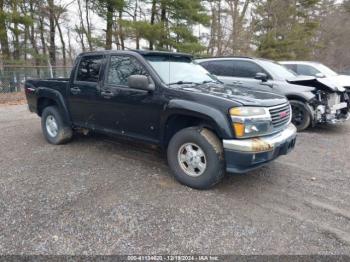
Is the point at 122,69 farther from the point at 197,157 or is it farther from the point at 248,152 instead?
the point at 248,152

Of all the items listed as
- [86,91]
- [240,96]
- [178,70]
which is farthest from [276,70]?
[86,91]

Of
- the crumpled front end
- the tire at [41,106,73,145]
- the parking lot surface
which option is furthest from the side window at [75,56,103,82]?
the crumpled front end

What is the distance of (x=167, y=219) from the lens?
9.64ft

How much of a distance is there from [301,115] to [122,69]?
456 cm

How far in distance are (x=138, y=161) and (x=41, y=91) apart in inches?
102

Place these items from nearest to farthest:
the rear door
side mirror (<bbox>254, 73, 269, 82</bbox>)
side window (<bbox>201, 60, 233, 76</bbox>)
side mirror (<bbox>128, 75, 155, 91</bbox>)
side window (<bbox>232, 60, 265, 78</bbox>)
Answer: side mirror (<bbox>128, 75, 155, 91</bbox>)
the rear door
side mirror (<bbox>254, 73, 269, 82</bbox>)
side window (<bbox>232, 60, 265, 78</bbox>)
side window (<bbox>201, 60, 233, 76</bbox>)

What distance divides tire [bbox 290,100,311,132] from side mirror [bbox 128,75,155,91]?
4260 millimetres

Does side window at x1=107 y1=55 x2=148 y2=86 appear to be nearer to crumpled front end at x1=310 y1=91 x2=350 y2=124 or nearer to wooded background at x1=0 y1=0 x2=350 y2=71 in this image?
crumpled front end at x1=310 y1=91 x2=350 y2=124

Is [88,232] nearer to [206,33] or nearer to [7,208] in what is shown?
[7,208]

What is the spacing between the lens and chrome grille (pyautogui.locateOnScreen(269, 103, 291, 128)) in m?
3.52

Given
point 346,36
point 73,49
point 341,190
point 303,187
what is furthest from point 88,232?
point 346,36

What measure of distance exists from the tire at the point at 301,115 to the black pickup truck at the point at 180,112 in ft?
9.32

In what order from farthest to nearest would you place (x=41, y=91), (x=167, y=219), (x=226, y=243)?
1. (x=41, y=91)
2. (x=167, y=219)
3. (x=226, y=243)

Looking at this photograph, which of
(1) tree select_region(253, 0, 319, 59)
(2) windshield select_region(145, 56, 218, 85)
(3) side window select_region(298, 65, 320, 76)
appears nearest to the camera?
(2) windshield select_region(145, 56, 218, 85)
